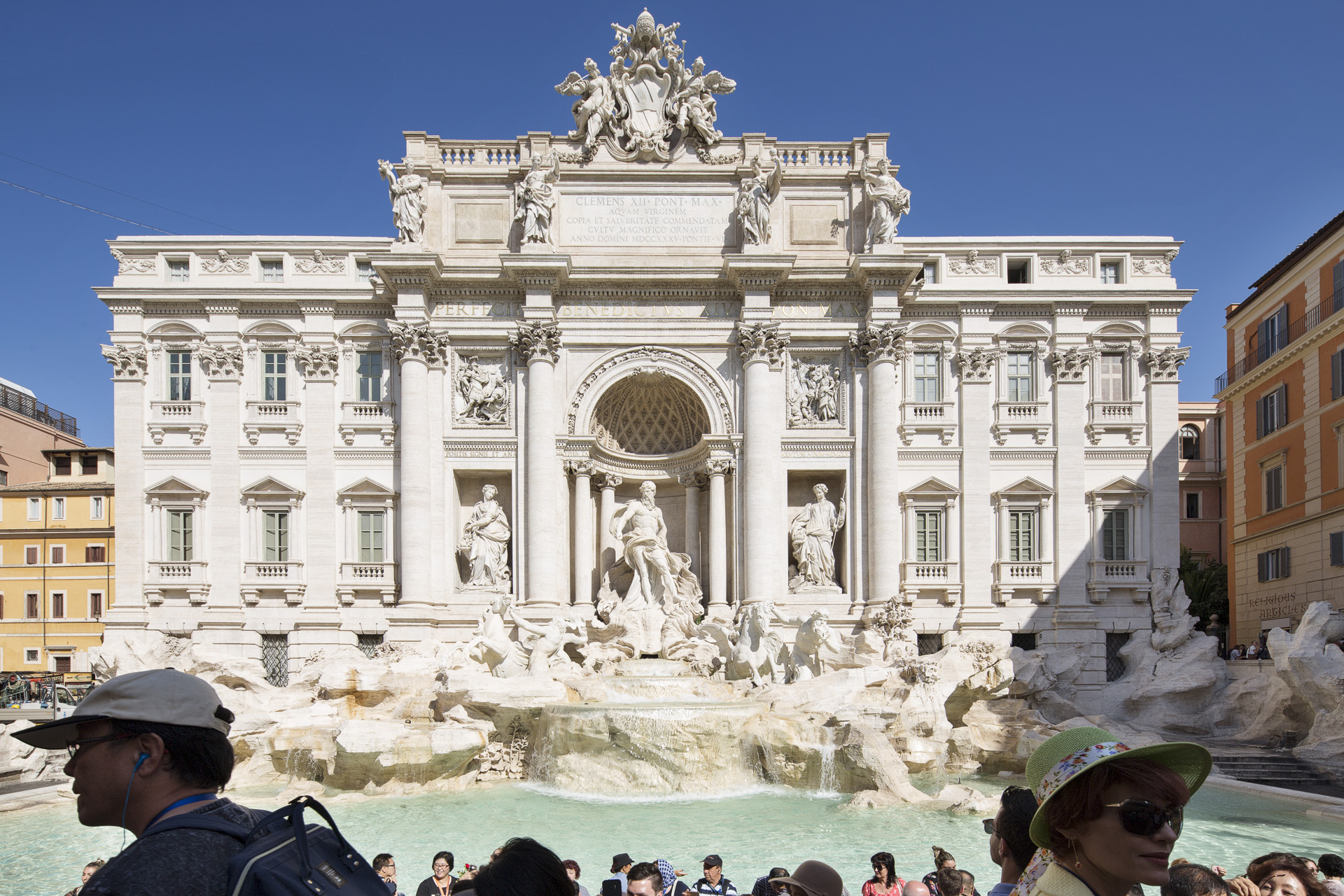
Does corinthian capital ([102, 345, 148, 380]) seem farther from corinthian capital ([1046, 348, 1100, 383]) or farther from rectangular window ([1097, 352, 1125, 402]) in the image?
rectangular window ([1097, 352, 1125, 402])

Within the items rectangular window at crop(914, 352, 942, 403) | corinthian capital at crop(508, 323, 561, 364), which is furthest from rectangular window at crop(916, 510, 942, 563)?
corinthian capital at crop(508, 323, 561, 364)

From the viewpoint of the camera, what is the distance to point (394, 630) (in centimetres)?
2355

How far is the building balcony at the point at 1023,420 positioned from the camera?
25406 millimetres

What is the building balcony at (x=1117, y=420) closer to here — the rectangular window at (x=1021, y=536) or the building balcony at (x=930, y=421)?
the rectangular window at (x=1021, y=536)

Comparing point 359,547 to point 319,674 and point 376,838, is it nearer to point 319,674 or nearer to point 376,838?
point 319,674

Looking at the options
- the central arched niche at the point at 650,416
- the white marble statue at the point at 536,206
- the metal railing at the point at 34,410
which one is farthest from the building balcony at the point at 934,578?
the metal railing at the point at 34,410

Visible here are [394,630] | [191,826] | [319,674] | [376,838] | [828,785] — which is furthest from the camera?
[394,630]

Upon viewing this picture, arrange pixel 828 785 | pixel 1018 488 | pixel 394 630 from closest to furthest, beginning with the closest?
Answer: pixel 828 785, pixel 394 630, pixel 1018 488

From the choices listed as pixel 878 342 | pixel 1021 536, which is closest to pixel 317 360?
pixel 878 342

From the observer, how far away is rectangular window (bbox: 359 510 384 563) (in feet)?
82.1

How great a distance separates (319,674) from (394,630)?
10.0ft

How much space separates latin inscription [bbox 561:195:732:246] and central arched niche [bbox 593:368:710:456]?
3.70 metres

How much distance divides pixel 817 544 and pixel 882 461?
2742 millimetres

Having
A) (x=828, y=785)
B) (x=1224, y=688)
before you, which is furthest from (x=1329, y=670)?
(x=828, y=785)
